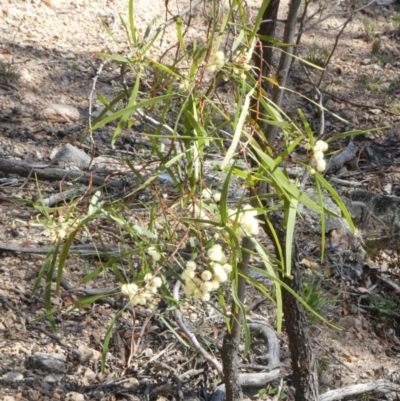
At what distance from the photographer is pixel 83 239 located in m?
3.47

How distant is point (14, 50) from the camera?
5.74 metres

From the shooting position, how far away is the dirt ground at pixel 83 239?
2734mm

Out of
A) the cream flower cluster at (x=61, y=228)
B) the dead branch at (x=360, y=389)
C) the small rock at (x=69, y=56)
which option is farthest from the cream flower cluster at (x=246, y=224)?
the small rock at (x=69, y=56)

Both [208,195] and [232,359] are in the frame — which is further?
[232,359]

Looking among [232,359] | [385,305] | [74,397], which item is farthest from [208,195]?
[385,305]

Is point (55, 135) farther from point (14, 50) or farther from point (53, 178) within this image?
point (14, 50)

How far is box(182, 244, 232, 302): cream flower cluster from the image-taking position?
1.39 metres

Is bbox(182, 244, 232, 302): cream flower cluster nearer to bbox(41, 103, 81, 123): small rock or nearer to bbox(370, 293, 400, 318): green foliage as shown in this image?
bbox(370, 293, 400, 318): green foliage

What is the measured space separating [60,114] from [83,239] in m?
1.69

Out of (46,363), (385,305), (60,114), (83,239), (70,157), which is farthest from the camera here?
(60,114)

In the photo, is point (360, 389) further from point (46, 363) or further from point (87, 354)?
point (46, 363)

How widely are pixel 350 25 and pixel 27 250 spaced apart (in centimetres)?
520

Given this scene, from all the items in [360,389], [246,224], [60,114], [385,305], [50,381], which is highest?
[60,114]

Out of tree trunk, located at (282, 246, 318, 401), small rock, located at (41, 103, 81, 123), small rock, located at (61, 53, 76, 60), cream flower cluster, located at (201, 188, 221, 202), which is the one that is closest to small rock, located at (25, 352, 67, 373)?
tree trunk, located at (282, 246, 318, 401)
